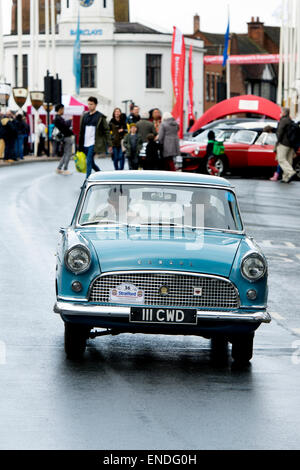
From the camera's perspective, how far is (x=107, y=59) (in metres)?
78.4

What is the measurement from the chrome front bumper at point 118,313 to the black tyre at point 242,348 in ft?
0.78

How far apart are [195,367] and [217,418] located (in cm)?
A: 149

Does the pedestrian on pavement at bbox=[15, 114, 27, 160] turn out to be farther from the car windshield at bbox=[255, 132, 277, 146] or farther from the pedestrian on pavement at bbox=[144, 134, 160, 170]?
the pedestrian on pavement at bbox=[144, 134, 160, 170]

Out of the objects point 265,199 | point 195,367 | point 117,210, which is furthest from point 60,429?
point 265,199

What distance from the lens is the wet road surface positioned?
5.82 m

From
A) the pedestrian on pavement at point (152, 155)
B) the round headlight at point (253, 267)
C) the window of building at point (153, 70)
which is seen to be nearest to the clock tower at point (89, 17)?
the window of building at point (153, 70)

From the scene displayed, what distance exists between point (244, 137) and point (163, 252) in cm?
2508

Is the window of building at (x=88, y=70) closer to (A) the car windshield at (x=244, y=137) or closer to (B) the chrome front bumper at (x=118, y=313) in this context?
(A) the car windshield at (x=244, y=137)

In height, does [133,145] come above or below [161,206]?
below

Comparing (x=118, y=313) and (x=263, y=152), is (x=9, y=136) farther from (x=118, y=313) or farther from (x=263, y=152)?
(x=118, y=313)

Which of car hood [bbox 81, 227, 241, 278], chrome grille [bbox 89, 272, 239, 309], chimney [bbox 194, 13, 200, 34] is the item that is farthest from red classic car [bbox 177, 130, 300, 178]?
chimney [bbox 194, 13, 200, 34]

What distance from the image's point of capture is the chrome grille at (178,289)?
7566 millimetres

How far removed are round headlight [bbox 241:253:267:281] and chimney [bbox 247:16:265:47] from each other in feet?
370

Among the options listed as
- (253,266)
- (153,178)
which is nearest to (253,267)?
(253,266)
